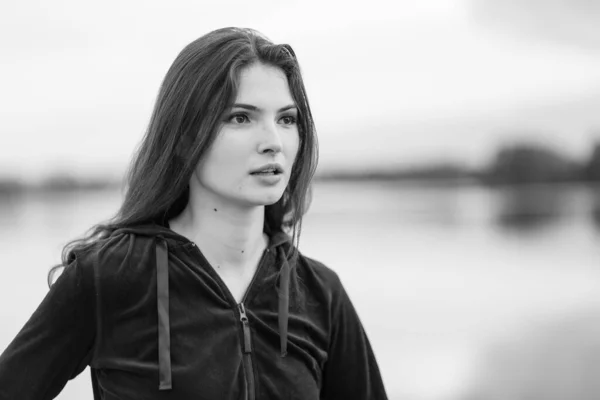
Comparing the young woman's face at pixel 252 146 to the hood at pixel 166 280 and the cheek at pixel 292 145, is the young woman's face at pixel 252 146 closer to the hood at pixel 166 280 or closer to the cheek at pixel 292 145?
the cheek at pixel 292 145

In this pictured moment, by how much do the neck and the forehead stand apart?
29cm

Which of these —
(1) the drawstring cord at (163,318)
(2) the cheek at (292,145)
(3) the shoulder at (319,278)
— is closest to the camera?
(1) the drawstring cord at (163,318)

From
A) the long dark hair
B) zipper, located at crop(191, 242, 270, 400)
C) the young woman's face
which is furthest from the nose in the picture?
zipper, located at crop(191, 242, 270, 400)

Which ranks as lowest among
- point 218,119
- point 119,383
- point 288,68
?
point 119,383

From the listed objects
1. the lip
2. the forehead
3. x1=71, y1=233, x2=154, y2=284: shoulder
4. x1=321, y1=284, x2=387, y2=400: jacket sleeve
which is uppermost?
the forehead

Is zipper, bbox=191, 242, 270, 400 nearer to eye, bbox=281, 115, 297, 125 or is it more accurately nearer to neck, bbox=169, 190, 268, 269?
neck, bbox=169, 190, 268, 269

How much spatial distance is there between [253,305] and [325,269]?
1.01 feet

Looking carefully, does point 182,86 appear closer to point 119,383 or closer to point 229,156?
point 229,156

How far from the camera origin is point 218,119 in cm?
217

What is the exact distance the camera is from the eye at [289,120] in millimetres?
2277

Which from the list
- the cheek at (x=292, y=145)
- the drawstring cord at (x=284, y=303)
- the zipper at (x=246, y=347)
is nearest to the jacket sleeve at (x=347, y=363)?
the drawstring cord at (x=284, y=303)

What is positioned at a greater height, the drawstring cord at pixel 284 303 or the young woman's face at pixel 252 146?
the young woman's face at pixel 252 146

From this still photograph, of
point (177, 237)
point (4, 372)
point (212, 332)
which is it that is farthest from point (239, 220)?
point (4, 372)

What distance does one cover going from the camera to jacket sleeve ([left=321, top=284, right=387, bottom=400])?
2430 millimetres
